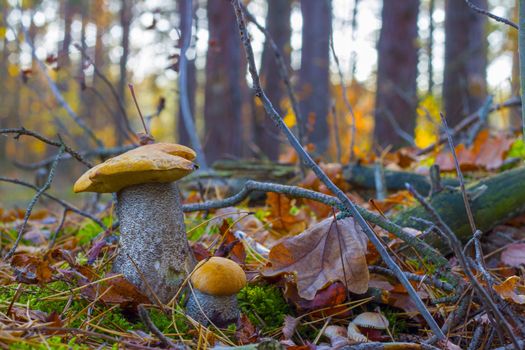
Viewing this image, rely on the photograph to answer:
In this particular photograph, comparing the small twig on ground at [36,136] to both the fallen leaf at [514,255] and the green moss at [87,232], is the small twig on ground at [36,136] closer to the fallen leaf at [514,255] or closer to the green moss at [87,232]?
the green moss at [87,232]

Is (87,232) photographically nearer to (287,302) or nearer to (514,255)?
(287,302)

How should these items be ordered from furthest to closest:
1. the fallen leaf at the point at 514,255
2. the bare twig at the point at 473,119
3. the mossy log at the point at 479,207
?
the bare twig at the point at 473,119 → the mossy log at the point at 479,207 → the fallen leaf at the point at 514,255

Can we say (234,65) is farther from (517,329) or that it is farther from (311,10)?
(517,329)

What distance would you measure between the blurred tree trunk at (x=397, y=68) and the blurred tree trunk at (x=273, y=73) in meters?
1.84

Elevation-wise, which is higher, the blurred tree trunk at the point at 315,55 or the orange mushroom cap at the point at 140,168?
the blurred tree trunk at the point at 315,55

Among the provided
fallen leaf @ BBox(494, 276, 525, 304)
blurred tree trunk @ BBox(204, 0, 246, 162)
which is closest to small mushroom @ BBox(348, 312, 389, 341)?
fallen leaf @ BBox(494, 276, 525, 304)

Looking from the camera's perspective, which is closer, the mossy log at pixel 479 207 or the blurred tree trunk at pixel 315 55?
the mossy log at pixel 479 207

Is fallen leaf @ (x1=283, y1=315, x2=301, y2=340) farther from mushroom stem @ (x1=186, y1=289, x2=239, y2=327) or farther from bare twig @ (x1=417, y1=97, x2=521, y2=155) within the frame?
bare twig @ (x1=417, y1=97, x2=521, y2=155)

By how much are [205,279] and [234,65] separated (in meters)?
5.51

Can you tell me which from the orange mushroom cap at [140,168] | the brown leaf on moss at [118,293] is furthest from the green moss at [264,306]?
the orange mushroom cap at [140,168]

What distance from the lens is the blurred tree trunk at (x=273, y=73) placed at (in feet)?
26.5

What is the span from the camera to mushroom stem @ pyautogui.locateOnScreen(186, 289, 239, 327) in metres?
1.38

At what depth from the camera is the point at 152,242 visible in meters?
1.48

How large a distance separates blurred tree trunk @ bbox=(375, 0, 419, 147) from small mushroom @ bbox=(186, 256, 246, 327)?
479 centimetres
